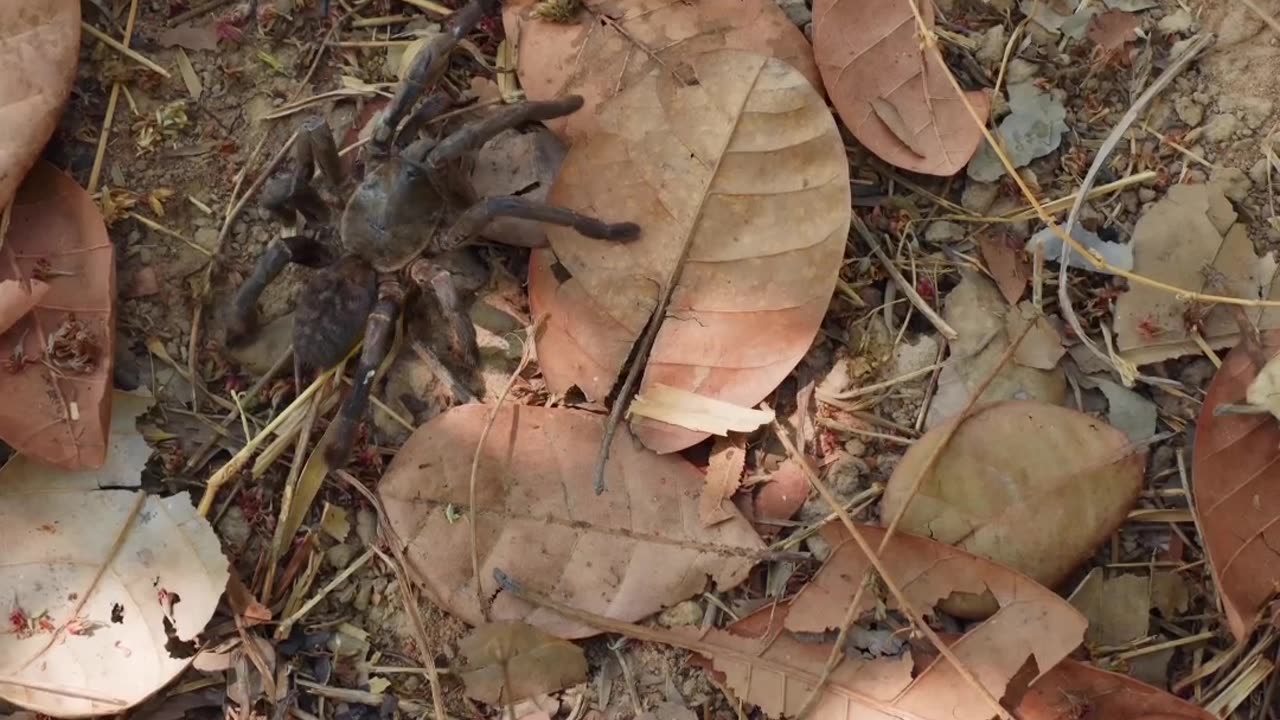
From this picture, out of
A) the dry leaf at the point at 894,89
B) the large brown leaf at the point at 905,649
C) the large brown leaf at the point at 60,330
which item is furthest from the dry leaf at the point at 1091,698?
the large brown leaf at the point at 60,330

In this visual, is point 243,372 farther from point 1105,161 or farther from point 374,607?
point 1105,161

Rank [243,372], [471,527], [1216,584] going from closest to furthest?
[1216,584] → [471,527] → [243,372]

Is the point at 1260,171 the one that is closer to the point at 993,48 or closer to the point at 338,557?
the point at 993,48

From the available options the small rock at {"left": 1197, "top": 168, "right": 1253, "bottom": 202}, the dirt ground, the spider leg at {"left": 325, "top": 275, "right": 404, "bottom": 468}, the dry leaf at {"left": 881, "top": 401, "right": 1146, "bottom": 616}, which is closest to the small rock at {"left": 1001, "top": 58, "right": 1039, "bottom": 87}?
the dirt ground

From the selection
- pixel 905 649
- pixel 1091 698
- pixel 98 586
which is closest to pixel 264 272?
pixel 98 586

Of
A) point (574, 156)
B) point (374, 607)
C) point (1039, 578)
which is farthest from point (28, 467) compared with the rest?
point (1039, 578)

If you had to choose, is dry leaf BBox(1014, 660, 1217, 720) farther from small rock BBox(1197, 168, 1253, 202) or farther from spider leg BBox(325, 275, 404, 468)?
spider leg BBox(325, 275, 404, 468)
